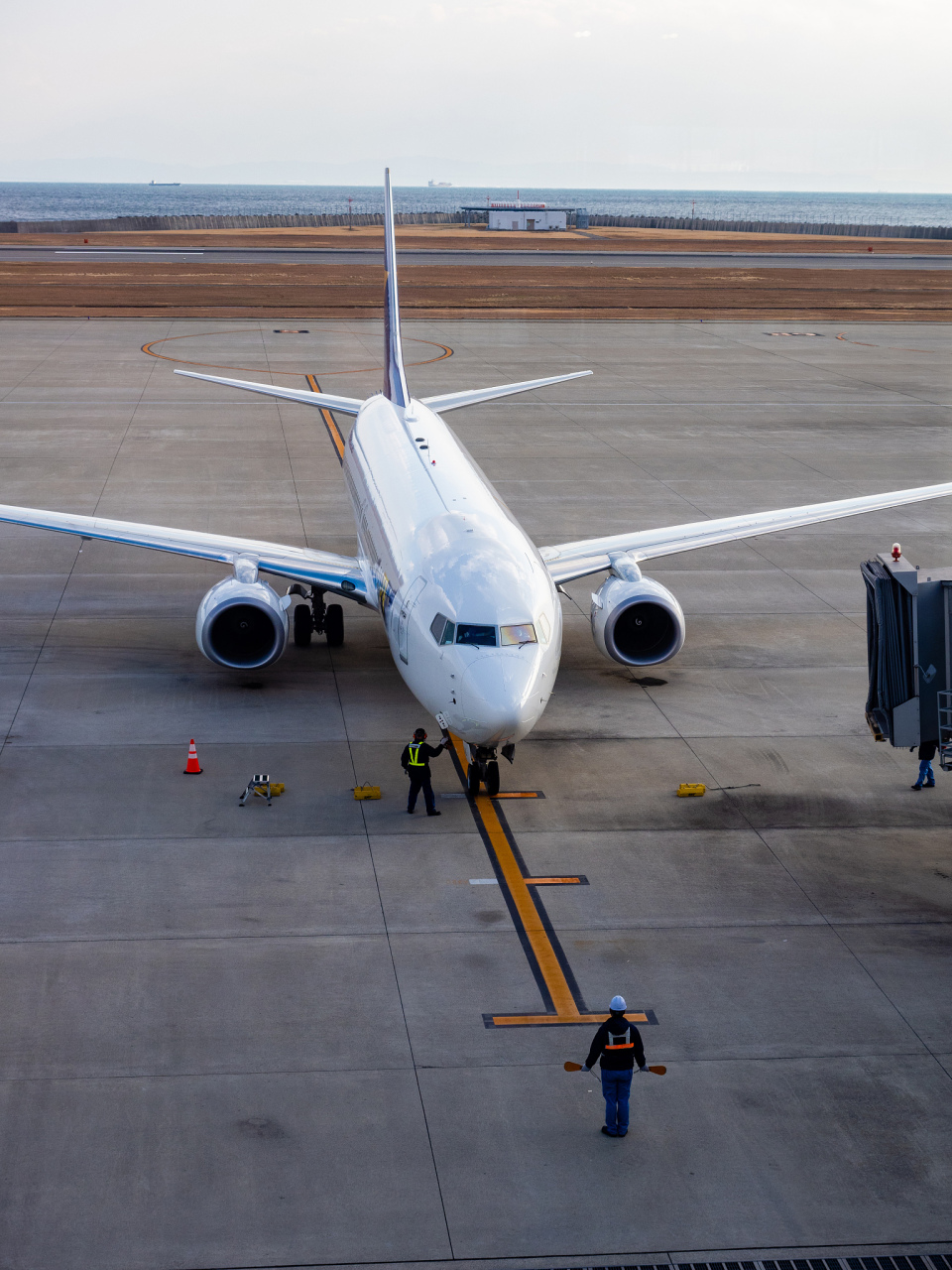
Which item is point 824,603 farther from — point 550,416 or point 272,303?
point 272,303

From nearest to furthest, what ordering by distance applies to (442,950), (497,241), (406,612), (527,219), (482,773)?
(442,950), (482,773), (406,612), (497,241), (527,219)

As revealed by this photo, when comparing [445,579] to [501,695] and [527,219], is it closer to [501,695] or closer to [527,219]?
[501,695]

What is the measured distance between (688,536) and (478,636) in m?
9.36

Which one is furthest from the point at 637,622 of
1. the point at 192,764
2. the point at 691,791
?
the point at 192,764

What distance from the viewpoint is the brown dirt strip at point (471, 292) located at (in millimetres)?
79250

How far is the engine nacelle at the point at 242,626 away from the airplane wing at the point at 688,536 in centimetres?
525

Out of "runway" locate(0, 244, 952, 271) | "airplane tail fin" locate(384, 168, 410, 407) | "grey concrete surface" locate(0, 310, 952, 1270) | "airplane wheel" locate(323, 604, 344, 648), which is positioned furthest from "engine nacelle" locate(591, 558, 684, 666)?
"runway" locate(0, 244, 952, 271)

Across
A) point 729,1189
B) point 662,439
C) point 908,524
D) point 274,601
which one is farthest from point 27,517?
point 662,439

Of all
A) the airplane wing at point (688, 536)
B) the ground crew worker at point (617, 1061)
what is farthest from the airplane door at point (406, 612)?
the ground crew worker at point (617, 1061)

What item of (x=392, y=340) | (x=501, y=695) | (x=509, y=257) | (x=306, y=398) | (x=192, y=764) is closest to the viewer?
(x=501, y=695)

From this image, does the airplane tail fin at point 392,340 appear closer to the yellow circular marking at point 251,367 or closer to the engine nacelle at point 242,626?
the engine nacelle at point 242,626

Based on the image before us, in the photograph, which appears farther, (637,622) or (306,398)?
(306,398)

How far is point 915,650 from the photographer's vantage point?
16938 mm

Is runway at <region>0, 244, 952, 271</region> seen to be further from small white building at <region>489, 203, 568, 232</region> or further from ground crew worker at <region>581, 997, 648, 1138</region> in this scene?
ground crew worker at <region>581, 997, 648, 1138</region>
